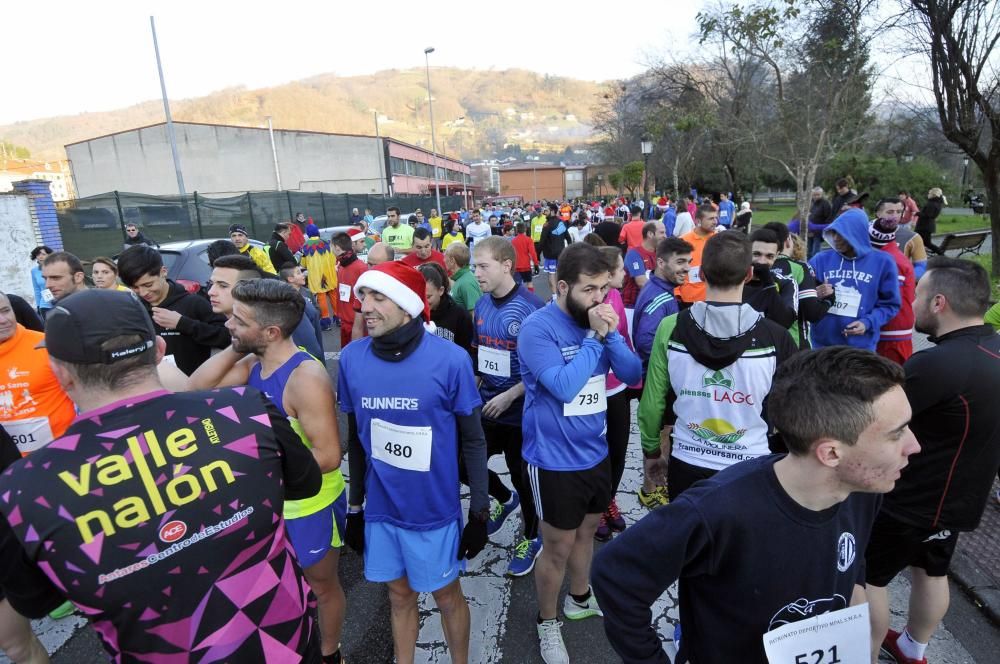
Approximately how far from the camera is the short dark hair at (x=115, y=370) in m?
1.38

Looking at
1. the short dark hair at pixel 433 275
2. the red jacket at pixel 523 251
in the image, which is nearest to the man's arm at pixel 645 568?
the short dark hair at pixel 433 275

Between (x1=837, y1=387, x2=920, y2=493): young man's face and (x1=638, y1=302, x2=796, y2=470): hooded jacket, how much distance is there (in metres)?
0.96

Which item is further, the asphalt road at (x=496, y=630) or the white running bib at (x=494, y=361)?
the white running bib at (x=494, y=361)

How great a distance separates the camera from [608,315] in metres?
2.42

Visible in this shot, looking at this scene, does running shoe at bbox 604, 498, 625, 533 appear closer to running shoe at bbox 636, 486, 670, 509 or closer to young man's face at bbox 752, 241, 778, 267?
running shoe at bbox 636, 486, 670, 509

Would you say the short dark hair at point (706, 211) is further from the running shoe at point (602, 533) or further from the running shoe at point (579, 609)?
the running shoe at point (579, 609)

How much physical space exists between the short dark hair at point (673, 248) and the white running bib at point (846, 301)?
48.4 inches

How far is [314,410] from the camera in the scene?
90.5 inches

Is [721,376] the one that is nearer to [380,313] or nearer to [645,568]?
[645,568]

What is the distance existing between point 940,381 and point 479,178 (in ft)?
364

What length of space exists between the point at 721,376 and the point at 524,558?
1.82 meters

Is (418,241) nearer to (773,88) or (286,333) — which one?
(286,333)

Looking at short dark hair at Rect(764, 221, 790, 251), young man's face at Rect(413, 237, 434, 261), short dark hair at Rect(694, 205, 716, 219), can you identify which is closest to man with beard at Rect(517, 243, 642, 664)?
short dark hair at Rect(764, 221, 790, 251)

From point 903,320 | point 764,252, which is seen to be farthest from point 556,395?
point 903,320
